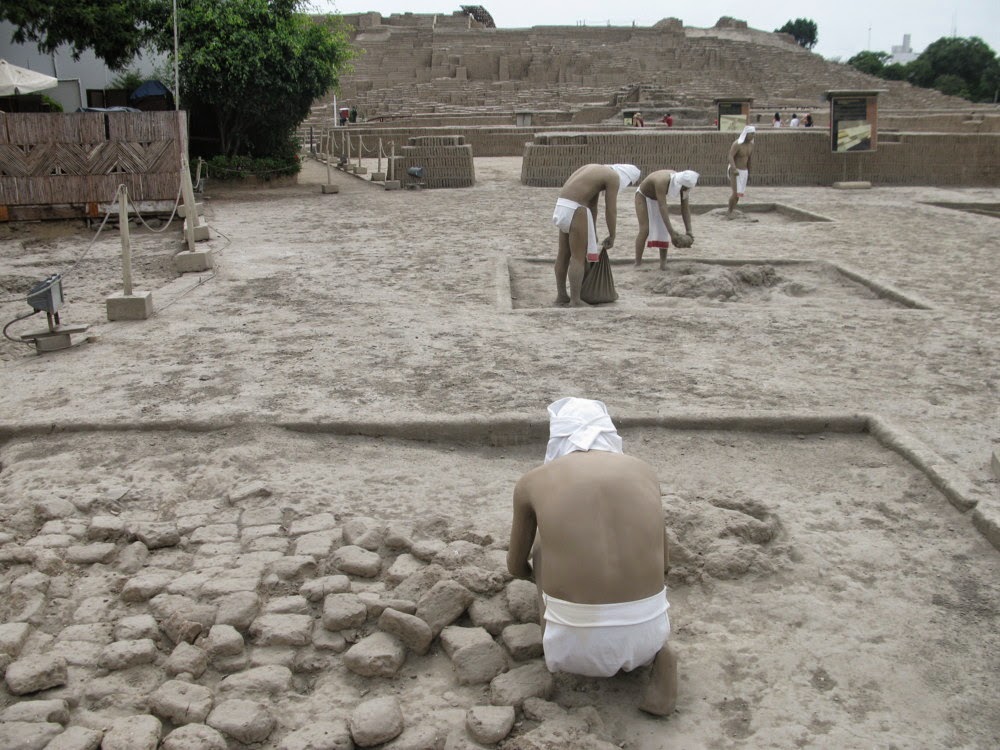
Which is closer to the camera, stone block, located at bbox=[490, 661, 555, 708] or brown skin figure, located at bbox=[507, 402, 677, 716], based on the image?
brown skin figure, located at bbox=[507, 402, 677, 716]

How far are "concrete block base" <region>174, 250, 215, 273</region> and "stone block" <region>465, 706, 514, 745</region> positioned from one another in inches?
291

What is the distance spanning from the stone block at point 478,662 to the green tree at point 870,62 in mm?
63022

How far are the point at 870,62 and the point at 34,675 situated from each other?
69762mm

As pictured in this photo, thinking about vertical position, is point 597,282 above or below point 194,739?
above

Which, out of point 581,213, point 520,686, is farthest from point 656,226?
point 520,686

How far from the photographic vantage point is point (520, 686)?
2.77 metres

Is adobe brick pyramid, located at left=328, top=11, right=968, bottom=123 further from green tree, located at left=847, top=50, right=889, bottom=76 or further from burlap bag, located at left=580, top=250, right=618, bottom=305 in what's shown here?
burlap bag, located at left=580, top=250, right=618, bottom=305

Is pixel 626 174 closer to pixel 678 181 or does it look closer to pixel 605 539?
pixel 678 181

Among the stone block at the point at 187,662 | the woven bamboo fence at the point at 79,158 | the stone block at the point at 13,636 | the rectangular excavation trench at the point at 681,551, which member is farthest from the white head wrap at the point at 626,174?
the woven bamboo fence at the point at 79,158

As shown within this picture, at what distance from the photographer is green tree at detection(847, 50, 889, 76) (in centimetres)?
6069

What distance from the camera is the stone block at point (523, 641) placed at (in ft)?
9.69

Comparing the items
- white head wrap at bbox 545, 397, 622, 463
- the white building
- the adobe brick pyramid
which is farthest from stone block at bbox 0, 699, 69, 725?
the adobe brick pyramid

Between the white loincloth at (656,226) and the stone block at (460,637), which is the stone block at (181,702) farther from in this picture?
the white loincloth at (656,226)

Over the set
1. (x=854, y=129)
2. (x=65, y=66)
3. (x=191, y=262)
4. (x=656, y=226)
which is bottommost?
(x=191, y=262)
